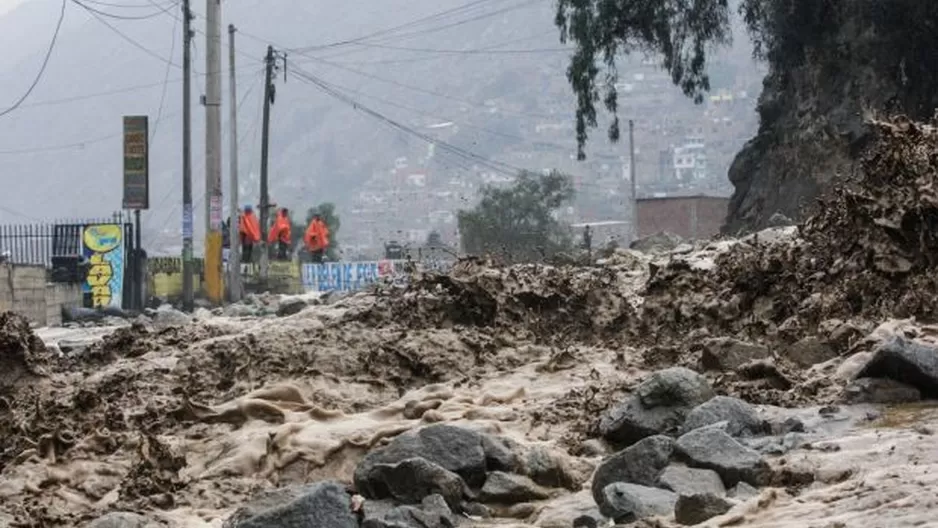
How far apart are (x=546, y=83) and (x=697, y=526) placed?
128 m

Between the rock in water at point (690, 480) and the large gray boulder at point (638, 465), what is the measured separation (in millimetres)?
155

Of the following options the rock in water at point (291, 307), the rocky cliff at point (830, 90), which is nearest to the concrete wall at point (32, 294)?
the rock in water at point (291, 307)

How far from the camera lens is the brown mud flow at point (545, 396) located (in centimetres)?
730

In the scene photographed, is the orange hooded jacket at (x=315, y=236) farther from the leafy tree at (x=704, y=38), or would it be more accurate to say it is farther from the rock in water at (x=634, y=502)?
the rock in water at (x=634, y=502)

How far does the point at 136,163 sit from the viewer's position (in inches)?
1303

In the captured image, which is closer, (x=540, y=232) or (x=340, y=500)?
(x=340, y=500)

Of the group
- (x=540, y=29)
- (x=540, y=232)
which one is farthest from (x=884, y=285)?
(x=540, y=29)

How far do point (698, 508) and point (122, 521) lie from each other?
9.36 ft

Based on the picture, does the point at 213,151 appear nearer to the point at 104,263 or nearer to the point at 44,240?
the point at 104,263

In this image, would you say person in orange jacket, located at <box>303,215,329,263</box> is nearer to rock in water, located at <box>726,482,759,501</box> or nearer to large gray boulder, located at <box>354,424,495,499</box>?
large gray boulder, located at <box>354,424,495,499</box>

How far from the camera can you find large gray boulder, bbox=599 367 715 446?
334 inches

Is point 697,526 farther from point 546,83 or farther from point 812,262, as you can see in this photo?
point 546,83

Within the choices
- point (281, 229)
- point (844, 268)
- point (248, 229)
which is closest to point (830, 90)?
point (248, 229)

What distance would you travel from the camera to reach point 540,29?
14438 cm
